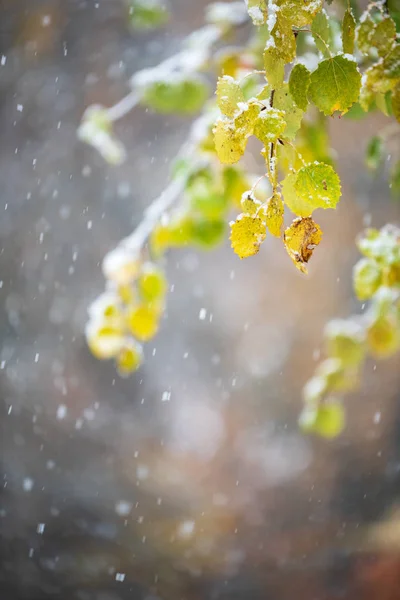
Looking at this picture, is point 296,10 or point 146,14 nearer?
point 296,10

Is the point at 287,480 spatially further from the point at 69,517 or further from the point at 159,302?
the point at 159,302

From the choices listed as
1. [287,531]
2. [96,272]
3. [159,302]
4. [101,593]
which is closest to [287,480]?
[287,531]

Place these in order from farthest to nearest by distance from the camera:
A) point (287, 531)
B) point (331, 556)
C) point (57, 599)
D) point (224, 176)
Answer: point (287, 531), point (331, 556), point (57, 599), point (224, 176)

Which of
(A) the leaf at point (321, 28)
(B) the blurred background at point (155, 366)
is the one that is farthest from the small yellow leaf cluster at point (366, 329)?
(B) the blurred background at point (155, 366)

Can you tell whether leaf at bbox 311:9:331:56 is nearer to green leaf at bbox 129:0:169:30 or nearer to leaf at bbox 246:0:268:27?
leaf at bbox 246:0:268:27

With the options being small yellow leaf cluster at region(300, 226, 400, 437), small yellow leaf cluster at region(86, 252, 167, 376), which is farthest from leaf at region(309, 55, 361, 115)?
small yellow leaf cluster at region(86, 252, 167, 376)

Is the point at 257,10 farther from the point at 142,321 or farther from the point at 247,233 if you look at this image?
the point at 142,321

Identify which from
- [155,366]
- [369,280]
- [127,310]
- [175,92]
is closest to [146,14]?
[175,92]
